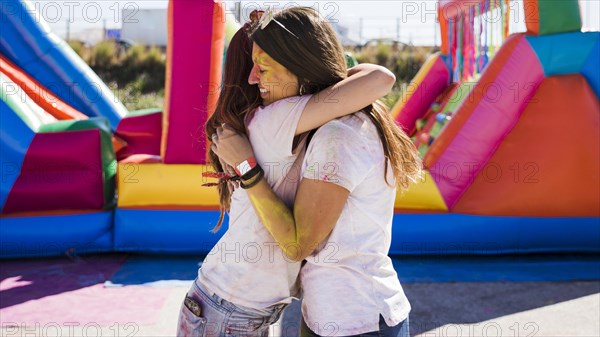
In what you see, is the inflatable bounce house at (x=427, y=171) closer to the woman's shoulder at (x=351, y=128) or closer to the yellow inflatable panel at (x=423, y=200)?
the yellow inflatable panel at (x=423, y=200)

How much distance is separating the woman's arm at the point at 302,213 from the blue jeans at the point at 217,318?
165 millimetres

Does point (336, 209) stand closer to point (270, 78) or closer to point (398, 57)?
point (270, 78)

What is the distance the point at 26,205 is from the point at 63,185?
27 cm

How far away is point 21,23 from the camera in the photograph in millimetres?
5141

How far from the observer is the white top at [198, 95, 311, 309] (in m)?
1.30

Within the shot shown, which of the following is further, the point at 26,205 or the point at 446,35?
the point at 446,35

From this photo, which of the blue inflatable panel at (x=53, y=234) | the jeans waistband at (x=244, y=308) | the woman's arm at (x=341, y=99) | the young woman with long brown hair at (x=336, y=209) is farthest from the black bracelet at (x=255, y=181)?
the blue inflatable panel at (x=53, y=234)

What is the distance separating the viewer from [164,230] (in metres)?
4.14

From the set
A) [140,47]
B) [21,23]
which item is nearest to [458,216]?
[21,23]

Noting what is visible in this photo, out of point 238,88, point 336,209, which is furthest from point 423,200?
point 336,209

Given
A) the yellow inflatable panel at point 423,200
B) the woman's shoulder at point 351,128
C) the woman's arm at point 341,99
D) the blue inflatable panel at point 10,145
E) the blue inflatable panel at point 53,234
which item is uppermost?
the woman's arm at point 341,99

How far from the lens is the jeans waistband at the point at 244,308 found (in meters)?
1.31

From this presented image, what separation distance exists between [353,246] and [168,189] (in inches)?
119

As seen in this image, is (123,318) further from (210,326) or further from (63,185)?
(210,326)
